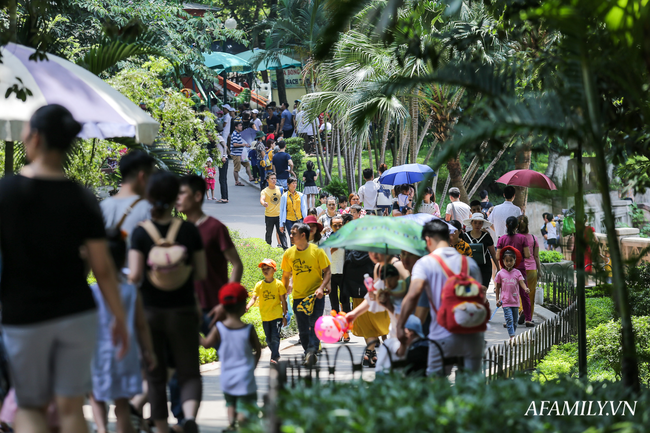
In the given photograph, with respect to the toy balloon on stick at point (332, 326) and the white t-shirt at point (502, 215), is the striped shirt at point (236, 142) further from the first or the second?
the toy balloon on stick at point (332, 326)

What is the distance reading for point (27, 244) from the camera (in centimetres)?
360

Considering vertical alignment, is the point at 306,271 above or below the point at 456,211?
below

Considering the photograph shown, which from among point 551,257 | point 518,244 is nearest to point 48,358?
point 518,244

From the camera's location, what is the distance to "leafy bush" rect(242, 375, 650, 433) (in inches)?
126

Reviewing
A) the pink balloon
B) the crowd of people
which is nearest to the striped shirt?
the crowd of people

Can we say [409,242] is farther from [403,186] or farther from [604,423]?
[403,186]

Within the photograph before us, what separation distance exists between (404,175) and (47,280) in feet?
41.6

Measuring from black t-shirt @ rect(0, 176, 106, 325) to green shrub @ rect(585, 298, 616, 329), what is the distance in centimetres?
859

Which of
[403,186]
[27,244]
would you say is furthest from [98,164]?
[27,244]

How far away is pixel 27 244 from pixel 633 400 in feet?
11.3

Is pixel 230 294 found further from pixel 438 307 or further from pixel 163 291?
pixel 438 307

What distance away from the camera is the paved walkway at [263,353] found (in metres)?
6.18

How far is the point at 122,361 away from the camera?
4465 millimetres

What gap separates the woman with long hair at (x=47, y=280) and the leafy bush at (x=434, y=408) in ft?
3.24
